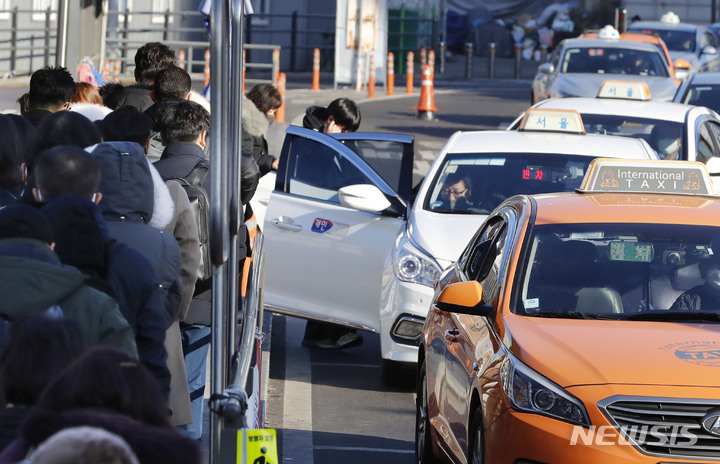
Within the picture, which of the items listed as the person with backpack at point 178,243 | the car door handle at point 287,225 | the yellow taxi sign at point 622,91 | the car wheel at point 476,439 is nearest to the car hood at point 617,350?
the car wheel at point 476,439

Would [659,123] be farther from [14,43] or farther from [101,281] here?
[14,43]

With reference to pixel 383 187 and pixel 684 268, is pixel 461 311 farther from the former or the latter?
pixel 383 187

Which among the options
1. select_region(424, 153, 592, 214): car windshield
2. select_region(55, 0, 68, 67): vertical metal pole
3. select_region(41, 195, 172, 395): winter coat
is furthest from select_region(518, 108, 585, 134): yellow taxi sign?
select_region(41, 195, 172, 395): winter coat

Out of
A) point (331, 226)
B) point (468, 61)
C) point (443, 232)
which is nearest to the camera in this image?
point (443, 232)

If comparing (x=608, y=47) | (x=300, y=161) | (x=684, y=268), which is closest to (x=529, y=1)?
(x=608, y=47)

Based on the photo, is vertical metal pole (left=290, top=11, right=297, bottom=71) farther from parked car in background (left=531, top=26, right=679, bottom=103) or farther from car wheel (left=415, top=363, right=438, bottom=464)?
car wheel (left=415, top=363, right=438, bottom=464)

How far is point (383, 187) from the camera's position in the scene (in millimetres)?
9289

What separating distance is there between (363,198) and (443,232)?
2.13 feet

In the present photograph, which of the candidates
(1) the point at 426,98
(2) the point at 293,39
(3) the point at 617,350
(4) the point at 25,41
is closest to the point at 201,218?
(3) the point at 617,350

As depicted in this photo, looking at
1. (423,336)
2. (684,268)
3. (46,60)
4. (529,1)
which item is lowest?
(423,336)

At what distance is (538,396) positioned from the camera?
201 inches

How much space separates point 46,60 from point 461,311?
80.9 ft

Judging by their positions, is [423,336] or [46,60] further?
[46,60]
